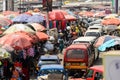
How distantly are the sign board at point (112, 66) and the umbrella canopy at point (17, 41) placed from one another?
8903 mm

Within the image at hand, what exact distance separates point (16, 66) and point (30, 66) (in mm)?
2712

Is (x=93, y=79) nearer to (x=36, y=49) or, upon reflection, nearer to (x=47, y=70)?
(x=47, y=70)

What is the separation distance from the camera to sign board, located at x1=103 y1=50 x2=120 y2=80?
6.01m

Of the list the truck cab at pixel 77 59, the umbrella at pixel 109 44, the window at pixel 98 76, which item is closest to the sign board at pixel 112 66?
the window at pixel 98 76

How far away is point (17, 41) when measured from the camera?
1495 cm

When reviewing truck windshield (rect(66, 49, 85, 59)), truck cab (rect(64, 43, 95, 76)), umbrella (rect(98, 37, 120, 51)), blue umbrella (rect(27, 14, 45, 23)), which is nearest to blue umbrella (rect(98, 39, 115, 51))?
umbrella (rect(98, 37, 120, 51))

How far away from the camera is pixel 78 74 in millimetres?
16250

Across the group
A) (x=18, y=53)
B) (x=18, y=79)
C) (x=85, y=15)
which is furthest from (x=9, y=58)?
(x=85, y=15)

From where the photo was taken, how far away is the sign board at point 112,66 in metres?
6.01

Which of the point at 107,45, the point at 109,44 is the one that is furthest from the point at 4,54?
the point at 109,44

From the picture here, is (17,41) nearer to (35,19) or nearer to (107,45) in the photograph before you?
(107,45)

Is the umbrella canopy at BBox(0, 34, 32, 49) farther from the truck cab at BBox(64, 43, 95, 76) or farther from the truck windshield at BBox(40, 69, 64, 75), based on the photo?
the truck cab at BBox(64, 43, 95, 76)

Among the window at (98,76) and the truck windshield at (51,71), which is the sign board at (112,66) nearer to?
the window at (98,76)

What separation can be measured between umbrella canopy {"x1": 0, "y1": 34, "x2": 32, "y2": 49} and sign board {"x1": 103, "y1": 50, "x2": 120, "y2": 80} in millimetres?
8903
